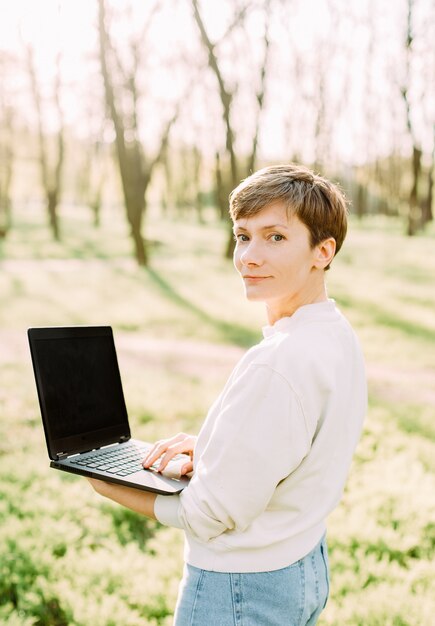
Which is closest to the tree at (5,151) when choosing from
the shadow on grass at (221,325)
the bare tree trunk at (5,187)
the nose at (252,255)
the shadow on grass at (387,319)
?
the bare tree trunk at (5,187)

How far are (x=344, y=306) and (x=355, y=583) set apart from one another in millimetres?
11734

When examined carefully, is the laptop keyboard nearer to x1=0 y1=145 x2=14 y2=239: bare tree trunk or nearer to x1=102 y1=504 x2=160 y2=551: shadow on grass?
x1=102 y1=504 x2=160 y2=551: shadow on grass

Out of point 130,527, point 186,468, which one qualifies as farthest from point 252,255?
point 130,527

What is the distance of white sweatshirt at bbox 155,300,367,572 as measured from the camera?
A: 164cm

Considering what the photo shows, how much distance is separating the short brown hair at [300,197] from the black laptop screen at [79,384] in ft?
2.79

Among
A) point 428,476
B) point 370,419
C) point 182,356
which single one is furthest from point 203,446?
point 182,356

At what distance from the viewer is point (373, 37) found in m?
29.7

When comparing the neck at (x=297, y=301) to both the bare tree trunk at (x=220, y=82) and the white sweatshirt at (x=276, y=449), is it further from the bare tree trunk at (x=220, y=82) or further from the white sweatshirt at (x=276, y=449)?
the bare tree trunk at (x=220, y=82)

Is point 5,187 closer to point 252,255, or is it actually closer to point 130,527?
point 130,527

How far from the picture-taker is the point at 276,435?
164 cm

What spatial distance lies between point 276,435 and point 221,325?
38.1 feet

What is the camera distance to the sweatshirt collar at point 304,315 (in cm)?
182

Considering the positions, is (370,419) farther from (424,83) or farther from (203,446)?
(424,83)

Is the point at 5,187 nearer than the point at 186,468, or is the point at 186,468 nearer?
the point at 186,468
